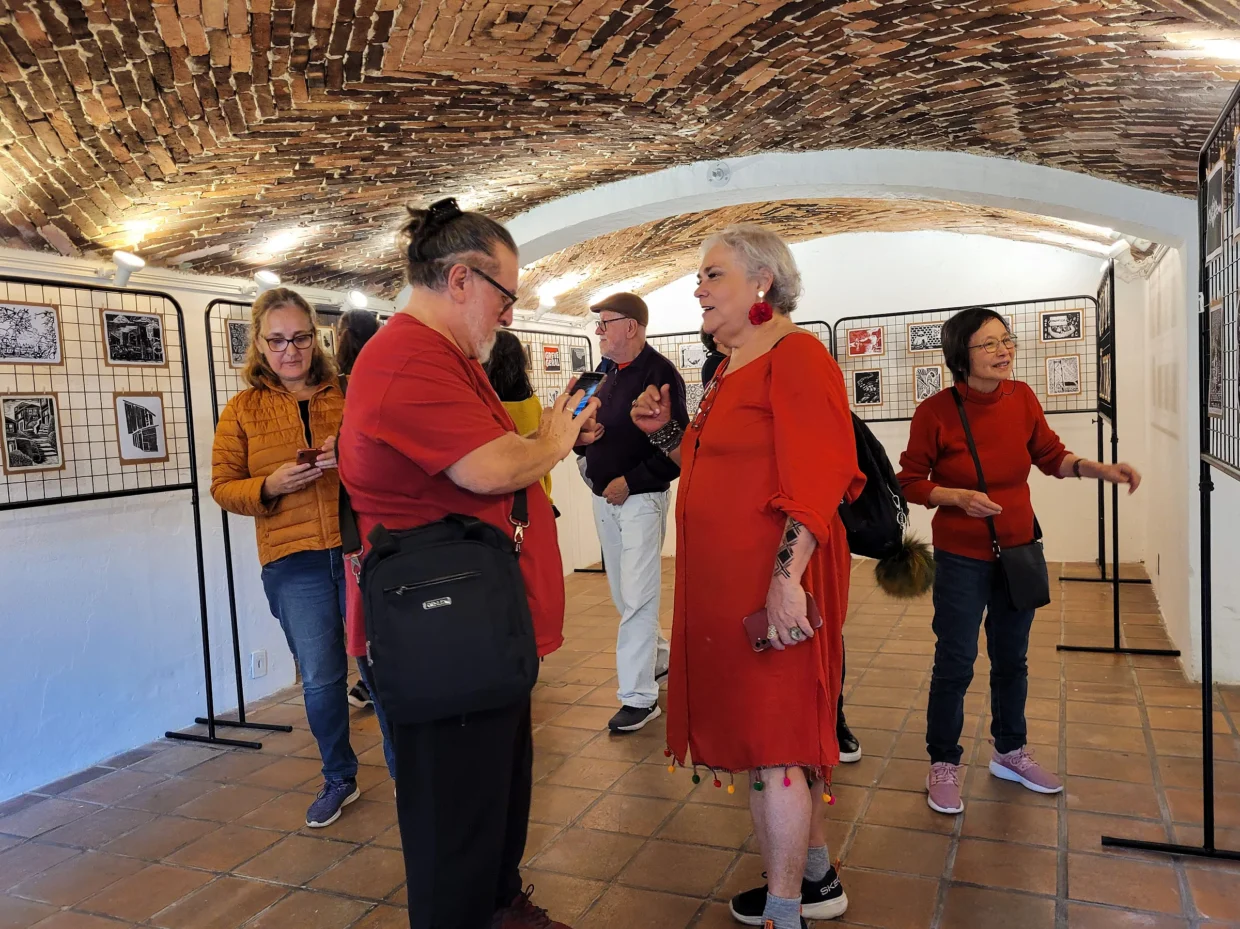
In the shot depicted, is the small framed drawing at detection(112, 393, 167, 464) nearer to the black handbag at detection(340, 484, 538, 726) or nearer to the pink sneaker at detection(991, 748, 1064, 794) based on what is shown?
the black handbag at detection(340, 484, 538, 726)

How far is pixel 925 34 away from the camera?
2.95 meters

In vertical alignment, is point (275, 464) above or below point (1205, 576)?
above

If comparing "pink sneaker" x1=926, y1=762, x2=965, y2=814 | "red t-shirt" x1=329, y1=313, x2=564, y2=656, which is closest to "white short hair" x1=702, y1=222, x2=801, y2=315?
"red t-shirt" x1=329, y1=313, x2=564, y2=656

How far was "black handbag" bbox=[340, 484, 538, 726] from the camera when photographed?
1.61 m

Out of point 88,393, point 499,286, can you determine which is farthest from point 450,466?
point 88,393

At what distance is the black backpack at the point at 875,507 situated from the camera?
219cm

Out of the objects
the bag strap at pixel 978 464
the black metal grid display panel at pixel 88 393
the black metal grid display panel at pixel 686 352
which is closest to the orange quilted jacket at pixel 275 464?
the black metal grid display panel at pixel 88 393

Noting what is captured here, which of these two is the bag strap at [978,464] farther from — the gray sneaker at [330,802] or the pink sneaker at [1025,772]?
the gray sneaker at [330,802]

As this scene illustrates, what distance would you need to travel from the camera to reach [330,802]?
10.1 ft

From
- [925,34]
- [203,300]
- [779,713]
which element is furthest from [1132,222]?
[203,300]

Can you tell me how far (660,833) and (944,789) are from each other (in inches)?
36.7

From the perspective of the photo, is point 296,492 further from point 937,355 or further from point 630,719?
point 937,355

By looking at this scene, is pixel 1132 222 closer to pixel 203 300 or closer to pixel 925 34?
pixel 925 34

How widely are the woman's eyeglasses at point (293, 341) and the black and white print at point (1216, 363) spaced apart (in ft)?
8.80
